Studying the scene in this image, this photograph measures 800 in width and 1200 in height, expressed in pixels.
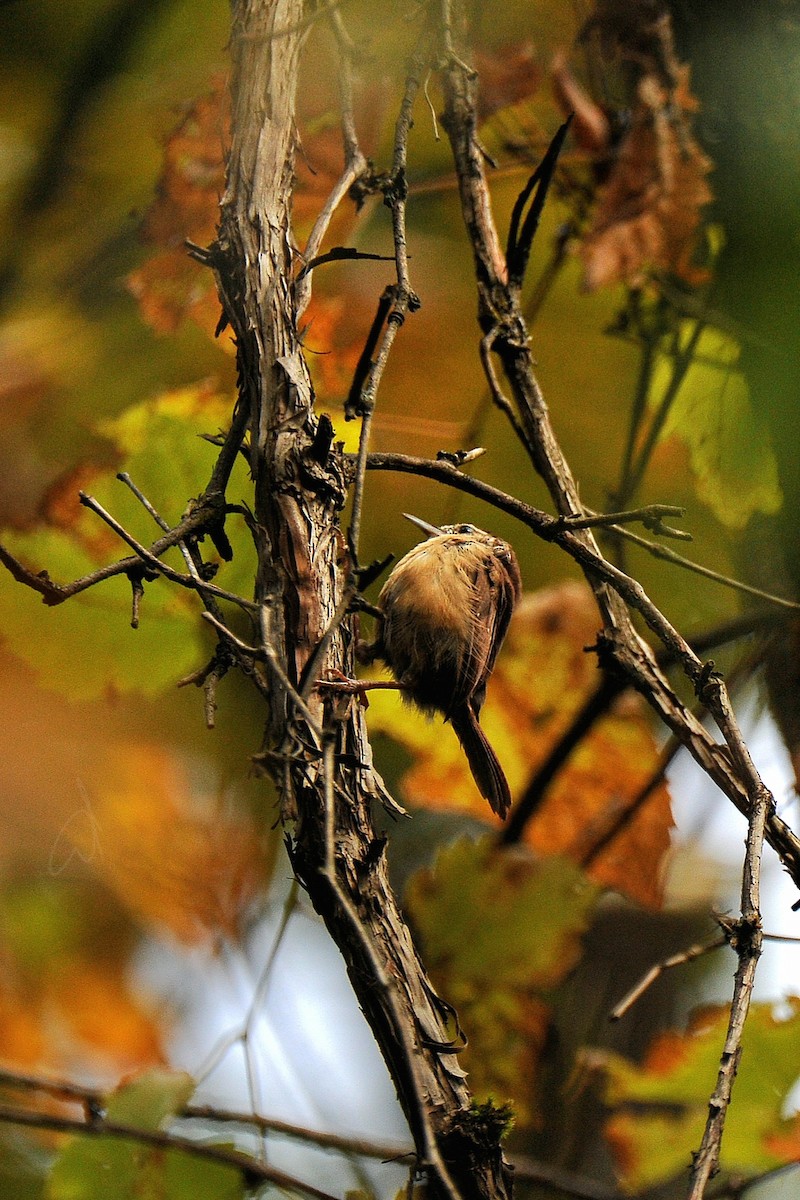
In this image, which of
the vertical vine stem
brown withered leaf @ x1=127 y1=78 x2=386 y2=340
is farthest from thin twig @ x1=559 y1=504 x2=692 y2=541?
brown withered leaf @ x1=127 y1=78 x2=386 y2=340

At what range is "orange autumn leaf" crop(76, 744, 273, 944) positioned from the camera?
370cm

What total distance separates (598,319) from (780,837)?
255 cm

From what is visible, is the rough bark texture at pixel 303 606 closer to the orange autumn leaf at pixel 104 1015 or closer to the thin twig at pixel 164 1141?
the thin twig at pixel 164 1141

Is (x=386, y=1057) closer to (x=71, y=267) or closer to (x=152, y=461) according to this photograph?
(x=152, y=461)

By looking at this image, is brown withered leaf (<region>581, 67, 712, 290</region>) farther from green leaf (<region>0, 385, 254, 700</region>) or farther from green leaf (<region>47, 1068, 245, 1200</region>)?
green leaf (<region>47, 1068, 245, 1200</region>)

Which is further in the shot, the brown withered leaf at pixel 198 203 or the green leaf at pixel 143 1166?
the brown withered leaf at pixel 198 203

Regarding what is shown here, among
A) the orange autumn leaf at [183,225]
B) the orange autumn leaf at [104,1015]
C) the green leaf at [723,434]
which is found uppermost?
the orange autumn leaf at [183,225]

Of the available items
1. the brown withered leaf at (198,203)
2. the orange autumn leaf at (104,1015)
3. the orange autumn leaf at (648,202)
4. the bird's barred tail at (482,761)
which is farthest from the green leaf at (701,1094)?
the brown withered leaf at (198,203)

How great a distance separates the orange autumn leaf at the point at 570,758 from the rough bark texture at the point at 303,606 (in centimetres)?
177

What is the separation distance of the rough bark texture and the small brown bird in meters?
0.56

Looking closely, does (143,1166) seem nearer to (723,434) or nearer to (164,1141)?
(164,1141)

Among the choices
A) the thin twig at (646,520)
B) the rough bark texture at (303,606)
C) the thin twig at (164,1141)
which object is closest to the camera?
the rough bark texture at (303,606)

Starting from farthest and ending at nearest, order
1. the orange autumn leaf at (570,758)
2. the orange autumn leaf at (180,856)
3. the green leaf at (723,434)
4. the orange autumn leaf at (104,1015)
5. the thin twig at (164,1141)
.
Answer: the orange autumn leaf at (104,1015) < the orange autumn leaf at (180,856) < the orange autumn leaf at (570,758) < the green leaf at (723,434) < the thin twig at (164,1141)

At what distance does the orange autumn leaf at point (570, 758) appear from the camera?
11.8 ft
